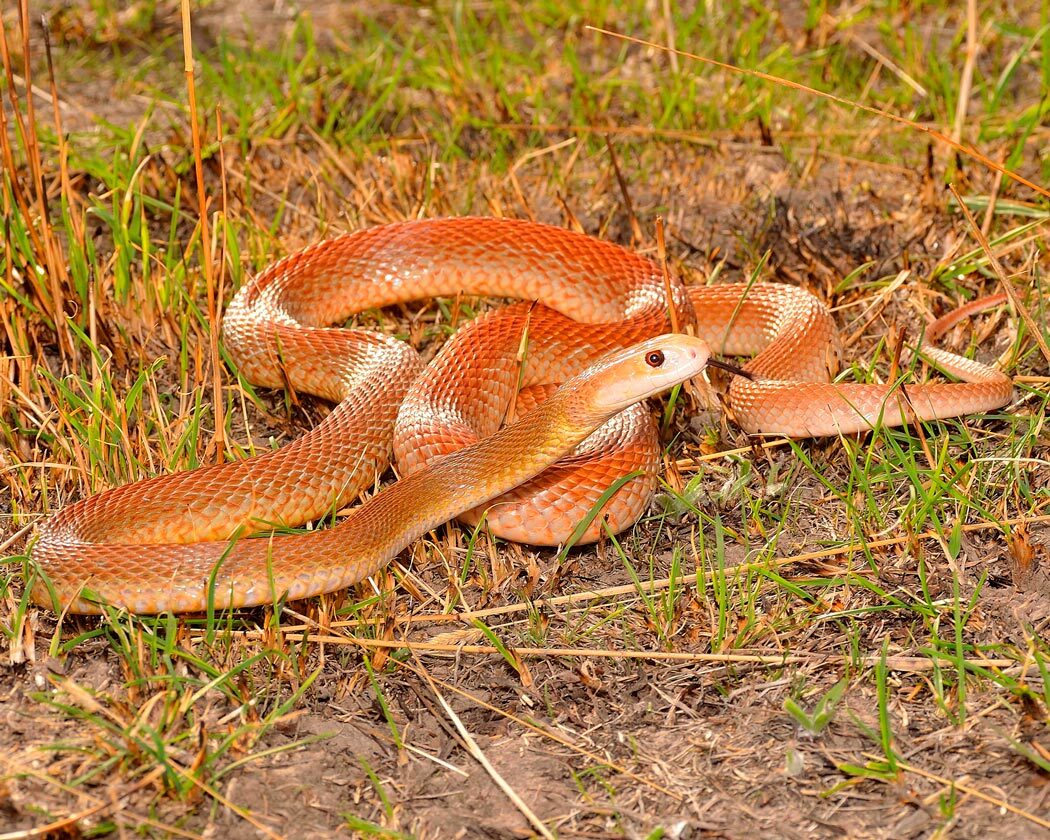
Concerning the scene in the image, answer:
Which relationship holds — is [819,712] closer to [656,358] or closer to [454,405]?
[656,358]

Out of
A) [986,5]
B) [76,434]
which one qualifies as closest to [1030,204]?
[986,5]

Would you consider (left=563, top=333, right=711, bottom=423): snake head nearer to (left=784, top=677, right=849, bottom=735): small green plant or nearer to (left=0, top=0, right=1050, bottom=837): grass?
(left=0, top=0, right=1050, bottom=837): grass

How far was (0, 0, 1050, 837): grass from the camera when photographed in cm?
302

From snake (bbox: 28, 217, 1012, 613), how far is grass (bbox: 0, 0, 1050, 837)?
124 millimetres

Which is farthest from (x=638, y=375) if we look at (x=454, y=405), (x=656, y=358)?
(x=454, y=405)

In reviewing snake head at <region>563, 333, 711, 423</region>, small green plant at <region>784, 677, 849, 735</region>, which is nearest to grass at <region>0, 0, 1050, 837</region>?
small green plant at <region>784, 677, 849, 735</region>

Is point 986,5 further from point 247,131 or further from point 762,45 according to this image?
point 247,131

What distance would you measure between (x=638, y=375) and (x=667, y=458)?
0.71 metres

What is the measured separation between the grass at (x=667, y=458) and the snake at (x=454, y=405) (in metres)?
0.12

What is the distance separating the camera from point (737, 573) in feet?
11.8

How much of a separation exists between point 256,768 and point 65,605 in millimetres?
795

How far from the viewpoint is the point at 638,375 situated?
3.60 m

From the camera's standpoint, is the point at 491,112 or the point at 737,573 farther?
the point at 491,112

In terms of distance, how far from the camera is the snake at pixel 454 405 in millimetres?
3477
